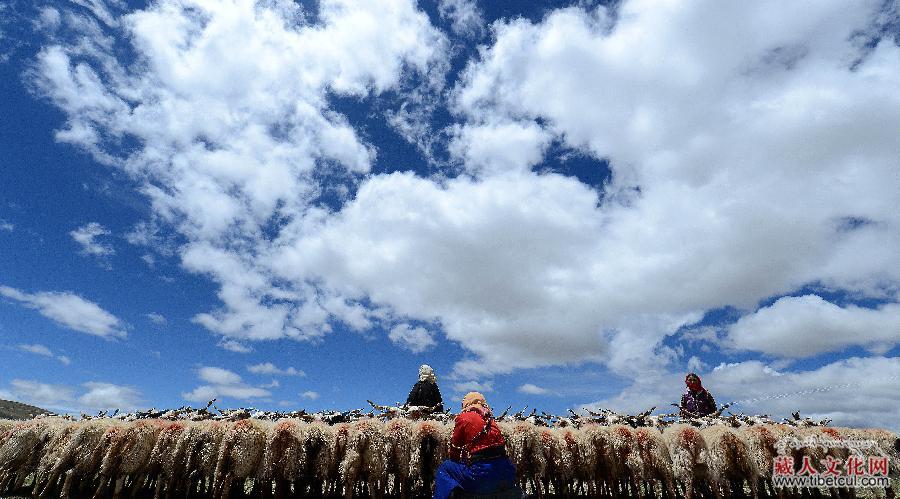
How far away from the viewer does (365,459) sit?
9.46 metres

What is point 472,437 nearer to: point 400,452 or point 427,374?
point 400,452

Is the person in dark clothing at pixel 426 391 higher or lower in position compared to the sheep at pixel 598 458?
higher

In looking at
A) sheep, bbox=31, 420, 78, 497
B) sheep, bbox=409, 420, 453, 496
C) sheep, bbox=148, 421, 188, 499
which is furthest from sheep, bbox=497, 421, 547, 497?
sheep, bbox=31, 420, 78, 497

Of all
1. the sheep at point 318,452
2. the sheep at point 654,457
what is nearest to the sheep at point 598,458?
the sheep at point 654,457

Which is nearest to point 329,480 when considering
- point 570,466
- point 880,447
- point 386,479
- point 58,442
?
point 386,479

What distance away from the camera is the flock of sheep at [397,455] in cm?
941

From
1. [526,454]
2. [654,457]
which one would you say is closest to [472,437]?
→ [526,454]

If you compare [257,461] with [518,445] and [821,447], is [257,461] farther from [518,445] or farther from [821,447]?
[821,447]

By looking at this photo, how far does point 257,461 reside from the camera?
9820mm

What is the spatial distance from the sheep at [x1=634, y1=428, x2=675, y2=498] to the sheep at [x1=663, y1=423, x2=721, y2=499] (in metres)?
0.10

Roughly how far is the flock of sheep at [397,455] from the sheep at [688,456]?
0.02 m

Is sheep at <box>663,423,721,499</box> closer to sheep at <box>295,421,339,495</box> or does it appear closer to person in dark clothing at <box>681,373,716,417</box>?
person in dark clothing at <box>681,373,716,417</box>

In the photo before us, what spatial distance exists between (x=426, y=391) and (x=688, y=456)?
Result: 21.8 ft

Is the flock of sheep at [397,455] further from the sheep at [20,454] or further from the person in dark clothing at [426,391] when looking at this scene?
the person in dark clothing at [426,391]
